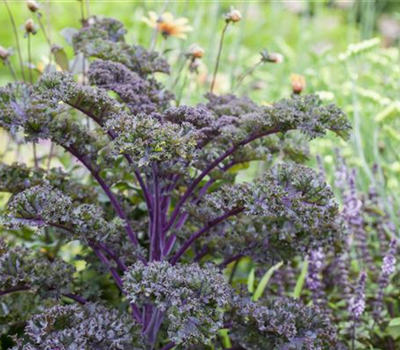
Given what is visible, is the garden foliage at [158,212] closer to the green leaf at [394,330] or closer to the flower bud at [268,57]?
the green leaf at [394,330]

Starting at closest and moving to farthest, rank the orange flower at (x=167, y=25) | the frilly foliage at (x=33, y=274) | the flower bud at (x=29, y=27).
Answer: the frilly foliage at (x=33, y=274) → the flower bud at (x=29, y=27) → the orange flower at (x=167, y=25)

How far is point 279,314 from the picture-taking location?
4.59 feet

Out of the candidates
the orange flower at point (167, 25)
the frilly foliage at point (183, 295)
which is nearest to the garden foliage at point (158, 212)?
the frilly foliage at point (183, 295)

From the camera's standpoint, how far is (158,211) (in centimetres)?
141

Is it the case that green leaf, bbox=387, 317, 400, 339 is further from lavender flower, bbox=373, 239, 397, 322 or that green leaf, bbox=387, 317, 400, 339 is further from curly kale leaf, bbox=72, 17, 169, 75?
curly kale leaf, bbox=72, 17, 169, 75

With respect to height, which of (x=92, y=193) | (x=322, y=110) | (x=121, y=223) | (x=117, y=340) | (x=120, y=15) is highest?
(x=120, y=15)

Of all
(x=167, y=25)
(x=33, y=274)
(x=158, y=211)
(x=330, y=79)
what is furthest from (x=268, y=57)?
(x=330, y=79)

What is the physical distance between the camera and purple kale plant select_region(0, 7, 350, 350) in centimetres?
119

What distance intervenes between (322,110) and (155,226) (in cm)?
49

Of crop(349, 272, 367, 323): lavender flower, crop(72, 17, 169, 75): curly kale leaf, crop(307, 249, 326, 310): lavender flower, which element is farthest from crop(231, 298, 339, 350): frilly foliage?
crop(72, 17, 169, 75): curly kale leaf

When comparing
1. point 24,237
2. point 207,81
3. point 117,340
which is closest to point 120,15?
point 207,81

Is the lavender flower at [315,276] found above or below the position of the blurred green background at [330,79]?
below

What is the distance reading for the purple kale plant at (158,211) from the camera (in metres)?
1.19

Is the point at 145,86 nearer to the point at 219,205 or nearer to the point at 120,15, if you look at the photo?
the point at 219,205
